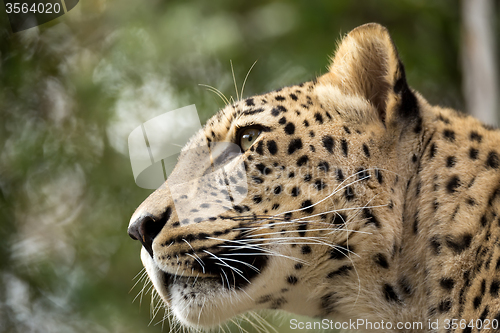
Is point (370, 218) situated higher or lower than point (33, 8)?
lower

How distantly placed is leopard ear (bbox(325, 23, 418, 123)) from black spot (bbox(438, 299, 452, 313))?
0.73 m

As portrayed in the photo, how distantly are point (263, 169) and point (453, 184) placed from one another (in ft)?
2.42

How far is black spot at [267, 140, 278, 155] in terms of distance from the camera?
2.07m

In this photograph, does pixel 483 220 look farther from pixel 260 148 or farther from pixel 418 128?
pixel 260 148

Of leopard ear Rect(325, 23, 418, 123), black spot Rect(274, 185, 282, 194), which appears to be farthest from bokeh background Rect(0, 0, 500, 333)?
black spot Rect(274, 185, 282, 194)

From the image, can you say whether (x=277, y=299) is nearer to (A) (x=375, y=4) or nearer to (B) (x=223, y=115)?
(B) (x=223, y=115)

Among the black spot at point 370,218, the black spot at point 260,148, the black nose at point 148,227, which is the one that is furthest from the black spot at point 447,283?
the black nose at point 148,227

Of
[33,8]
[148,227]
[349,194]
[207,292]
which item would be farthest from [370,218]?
[33,8]

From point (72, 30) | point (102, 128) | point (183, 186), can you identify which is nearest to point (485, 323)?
point (183, 186)

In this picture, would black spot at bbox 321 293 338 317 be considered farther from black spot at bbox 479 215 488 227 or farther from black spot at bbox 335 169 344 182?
black spot at bbox 479 215 488 227

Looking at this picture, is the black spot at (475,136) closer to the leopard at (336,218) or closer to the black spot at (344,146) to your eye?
the leopard at (336,218)

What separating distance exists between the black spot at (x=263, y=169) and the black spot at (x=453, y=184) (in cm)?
69

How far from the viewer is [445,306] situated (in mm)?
1804

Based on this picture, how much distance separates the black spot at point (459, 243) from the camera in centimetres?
179
